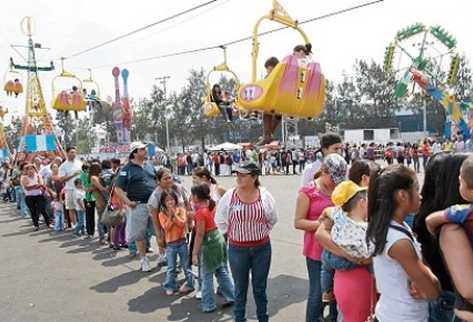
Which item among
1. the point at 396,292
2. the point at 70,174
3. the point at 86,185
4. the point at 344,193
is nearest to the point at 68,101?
the point at 70,174

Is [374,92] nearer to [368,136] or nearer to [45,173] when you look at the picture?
[368,136]

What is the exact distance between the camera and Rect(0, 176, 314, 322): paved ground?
511 centimetres

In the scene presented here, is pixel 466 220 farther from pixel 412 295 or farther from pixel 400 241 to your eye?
pixel 412 295

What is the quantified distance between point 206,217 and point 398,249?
2903 mm

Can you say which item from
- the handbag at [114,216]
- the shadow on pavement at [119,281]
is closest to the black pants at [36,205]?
the handbag at [114,216]

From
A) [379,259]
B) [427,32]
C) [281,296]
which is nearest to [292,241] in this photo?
[281,296]

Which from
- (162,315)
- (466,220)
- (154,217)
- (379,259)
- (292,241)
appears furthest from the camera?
(292,241)

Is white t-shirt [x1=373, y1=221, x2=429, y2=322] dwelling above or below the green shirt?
above

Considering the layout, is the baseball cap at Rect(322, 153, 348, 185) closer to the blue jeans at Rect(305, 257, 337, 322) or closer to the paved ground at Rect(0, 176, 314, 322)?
the blue jeans at Rect(305, 257, 337, 322)

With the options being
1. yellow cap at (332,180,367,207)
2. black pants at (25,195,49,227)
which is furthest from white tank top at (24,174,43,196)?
yellow cap at (332,180,367,207)

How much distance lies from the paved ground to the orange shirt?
0.70 metres

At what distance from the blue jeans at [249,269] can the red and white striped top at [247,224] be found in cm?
7

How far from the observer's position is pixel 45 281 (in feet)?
21.7

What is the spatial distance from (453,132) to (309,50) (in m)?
19.2
